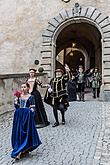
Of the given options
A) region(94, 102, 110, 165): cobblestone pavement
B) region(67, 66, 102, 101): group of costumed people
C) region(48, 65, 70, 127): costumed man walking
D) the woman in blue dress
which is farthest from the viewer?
region(67, 66, 102, 101): group of costumed people

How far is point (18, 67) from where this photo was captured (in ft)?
58.3

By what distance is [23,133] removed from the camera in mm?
5887

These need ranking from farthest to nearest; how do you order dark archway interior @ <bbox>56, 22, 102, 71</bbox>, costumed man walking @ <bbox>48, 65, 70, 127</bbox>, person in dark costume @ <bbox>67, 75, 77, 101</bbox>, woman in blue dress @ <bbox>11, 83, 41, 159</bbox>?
dark archway interior @ <bbox>56, 22, 102, 71</bbox> → person in dark costume @ <bbox>67, 75, 77, 101</bbox> → costumed man walking @ <bbox>48, 65, 70, 127</bbox> → woman in blue dress @ <bbox>11, 83, 41, 159</bbox>

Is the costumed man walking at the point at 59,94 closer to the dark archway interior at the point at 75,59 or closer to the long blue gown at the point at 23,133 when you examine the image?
the long blue gown at the point at 23,133

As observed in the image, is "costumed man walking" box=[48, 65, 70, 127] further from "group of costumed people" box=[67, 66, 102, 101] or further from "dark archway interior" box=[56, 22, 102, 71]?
"dark archway interior" box=[56, 22, 102, 71]

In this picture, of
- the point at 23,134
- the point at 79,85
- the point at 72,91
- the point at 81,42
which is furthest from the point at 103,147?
the point at 81,42

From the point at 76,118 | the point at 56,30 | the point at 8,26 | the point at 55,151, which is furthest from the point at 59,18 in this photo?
the point at 55,151

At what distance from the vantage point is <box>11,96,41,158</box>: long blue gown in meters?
5.84

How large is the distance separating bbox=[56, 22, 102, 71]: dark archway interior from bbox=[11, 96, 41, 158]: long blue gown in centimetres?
1312

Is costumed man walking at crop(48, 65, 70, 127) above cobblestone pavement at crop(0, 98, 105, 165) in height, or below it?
above

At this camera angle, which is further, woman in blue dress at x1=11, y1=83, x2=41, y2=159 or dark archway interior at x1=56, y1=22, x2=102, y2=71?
dark archway interior at x1=56, y1=22, x2=102, y2=71

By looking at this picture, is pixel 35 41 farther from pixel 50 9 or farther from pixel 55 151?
pixel 55 151

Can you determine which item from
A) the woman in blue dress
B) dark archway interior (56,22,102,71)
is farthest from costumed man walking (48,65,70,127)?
dark archway interior (56,22,102,71)

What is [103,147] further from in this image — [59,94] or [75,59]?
[75,59]
